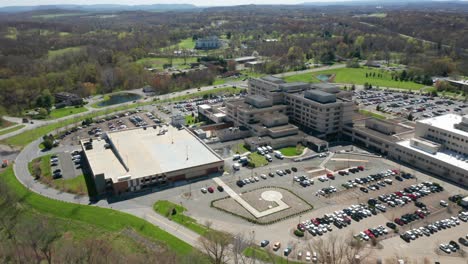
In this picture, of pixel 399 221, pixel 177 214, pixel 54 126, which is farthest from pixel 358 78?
pixel 177 214

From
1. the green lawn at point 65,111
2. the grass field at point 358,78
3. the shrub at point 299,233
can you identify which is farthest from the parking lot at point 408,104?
the green lawn at point 65,111

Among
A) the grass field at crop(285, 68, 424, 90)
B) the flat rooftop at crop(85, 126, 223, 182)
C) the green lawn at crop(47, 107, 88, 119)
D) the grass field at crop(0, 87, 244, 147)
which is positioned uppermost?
the flat rooftop at crop(85, 126, 223, 182)

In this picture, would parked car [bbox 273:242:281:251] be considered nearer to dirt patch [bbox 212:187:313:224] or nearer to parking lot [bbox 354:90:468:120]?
dirt patch [bbox 212:187:313:224]

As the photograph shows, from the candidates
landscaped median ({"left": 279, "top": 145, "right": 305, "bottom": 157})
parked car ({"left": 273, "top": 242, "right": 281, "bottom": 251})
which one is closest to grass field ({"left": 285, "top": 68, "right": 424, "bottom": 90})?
landscaped median ({"left": 279, "top": 145, "right": 305, "bottom": 157})

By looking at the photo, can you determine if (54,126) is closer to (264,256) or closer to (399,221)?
(264,256)

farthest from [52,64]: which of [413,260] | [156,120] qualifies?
[413,260]

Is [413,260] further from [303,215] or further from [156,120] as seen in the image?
[156,120]
